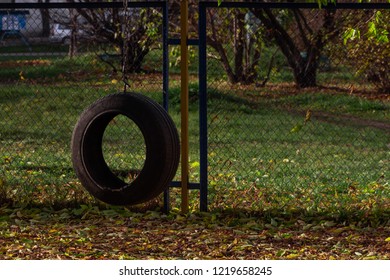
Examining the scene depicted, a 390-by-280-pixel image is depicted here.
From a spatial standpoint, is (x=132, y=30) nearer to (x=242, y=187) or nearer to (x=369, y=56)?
(x=369, y=56)

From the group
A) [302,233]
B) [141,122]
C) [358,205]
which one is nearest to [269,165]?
[358,205]

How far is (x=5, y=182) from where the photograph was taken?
8148 mm

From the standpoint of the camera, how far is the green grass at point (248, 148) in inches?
320

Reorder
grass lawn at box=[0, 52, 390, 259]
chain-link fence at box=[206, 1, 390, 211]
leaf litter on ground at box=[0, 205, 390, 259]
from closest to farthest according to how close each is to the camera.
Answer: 1. leaf litter on ground at box=[0, 205, 390, 259]
2. grass lawn at box=[0, 52, 390, 259]
3. chain-link fence at box=[206, 1, 390, 211]

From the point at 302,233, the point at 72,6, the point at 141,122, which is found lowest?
the point at 302,233

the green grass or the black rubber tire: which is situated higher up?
the black rubber tire

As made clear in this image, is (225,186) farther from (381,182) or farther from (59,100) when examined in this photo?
(59,100)

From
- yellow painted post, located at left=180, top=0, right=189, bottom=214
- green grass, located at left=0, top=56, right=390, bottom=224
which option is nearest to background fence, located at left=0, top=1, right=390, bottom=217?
green grass, located at left=0, top=56, right=390, bottom=224

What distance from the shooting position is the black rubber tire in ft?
21.4

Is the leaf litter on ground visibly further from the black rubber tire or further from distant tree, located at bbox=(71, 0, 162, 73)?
distant tree, located at bbox=(71, 0, 162, 73)

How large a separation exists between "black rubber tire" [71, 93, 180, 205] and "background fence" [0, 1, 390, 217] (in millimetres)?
583

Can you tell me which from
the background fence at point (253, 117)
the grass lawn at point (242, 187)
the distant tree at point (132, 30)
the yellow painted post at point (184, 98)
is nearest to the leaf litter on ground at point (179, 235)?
the grass lawn at point (242, 187)

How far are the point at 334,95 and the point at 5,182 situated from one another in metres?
7.49

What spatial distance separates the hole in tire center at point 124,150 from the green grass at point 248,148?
28 millimetres
